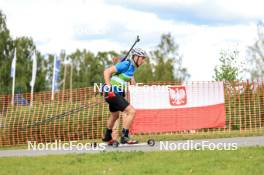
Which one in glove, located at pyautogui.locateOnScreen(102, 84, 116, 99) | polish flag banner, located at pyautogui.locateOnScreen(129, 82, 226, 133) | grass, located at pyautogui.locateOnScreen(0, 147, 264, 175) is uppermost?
glove, located at pyautogui.locateOnScreen(102, 84, 116, 99)

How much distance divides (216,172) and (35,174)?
7.98ft

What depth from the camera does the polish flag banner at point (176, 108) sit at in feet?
52.0

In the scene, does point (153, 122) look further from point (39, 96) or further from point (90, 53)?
point (90, 53)

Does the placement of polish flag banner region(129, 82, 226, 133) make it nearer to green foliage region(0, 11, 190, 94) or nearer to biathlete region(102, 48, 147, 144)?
biathlete region(102, 48, 147, 144)

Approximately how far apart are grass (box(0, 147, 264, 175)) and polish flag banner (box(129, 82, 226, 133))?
6851 mm

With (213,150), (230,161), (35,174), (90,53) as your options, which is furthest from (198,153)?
(90,53)

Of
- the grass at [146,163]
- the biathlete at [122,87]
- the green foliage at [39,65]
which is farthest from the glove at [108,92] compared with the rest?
the green foliage at [39,65]

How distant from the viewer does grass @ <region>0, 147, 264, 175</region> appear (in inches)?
277

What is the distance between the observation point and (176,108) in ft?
52.9

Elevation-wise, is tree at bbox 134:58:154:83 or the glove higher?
tree at bbox 134:58:154:83

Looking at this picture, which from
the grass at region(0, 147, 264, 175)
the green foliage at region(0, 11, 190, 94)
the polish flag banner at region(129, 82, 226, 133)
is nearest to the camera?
the grass at region(0, 147, 264, 175)

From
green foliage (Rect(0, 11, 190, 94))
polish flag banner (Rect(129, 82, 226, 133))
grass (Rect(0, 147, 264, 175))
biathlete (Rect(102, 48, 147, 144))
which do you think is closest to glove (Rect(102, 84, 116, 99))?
biathlete (Rect(102, 48, 147, 144))

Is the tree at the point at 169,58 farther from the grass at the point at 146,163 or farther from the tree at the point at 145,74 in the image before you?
the grass at the point at 146,163

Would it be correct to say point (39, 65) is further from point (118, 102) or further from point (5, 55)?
point (118, 102)
